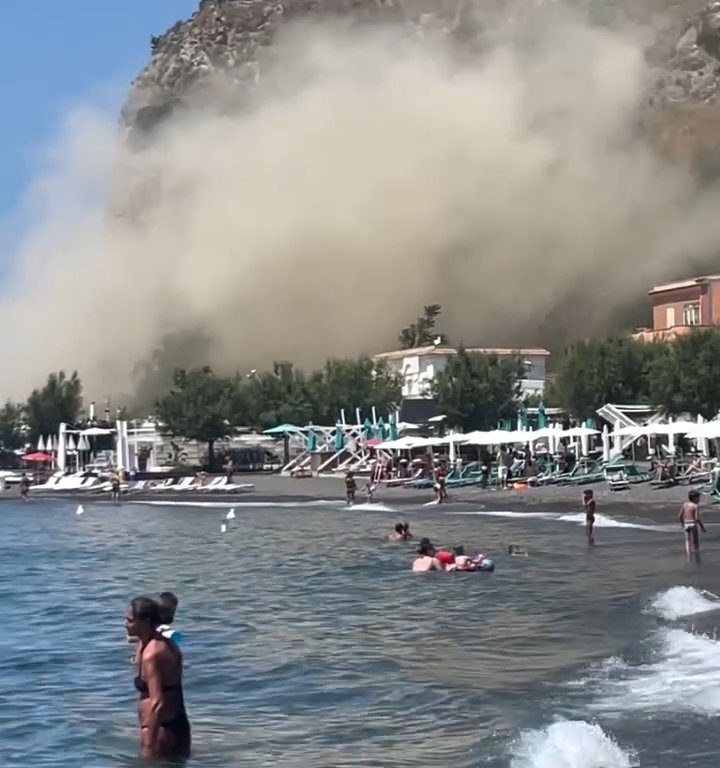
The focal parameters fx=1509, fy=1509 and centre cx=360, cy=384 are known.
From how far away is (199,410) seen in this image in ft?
276

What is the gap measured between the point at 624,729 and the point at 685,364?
48.5 meters

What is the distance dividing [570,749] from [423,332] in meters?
110

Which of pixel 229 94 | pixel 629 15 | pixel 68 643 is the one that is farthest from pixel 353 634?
pixel 229 94

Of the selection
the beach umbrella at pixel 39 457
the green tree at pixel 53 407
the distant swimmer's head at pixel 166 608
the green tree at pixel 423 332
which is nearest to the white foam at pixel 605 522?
the distant swimmer's head at pixel 166 608

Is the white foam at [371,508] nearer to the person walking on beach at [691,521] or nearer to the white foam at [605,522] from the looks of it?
the white foam at [605,522]

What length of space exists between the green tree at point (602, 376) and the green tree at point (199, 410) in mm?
21896

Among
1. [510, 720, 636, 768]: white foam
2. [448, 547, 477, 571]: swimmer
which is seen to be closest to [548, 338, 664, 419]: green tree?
[448, 547, 477, 571]: swimmer

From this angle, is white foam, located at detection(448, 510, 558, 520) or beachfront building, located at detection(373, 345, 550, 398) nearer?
white foam, located at detection(448, 510, 558, 520)

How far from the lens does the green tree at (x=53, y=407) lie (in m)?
103

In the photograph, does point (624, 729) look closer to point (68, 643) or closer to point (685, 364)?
point (68, 643)

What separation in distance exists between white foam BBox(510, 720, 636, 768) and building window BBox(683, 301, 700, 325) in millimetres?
80057

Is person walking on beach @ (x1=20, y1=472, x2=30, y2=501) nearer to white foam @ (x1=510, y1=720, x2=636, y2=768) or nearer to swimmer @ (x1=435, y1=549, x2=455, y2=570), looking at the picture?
swimmer @ (x1=435, y1=549, x2=455, y2=570)

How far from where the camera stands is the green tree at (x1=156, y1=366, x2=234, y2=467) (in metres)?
84.3

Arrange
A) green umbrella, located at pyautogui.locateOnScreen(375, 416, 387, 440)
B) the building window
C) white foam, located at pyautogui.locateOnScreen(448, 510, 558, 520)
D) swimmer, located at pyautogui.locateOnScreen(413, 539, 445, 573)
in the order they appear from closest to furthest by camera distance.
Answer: swimmer, located at pyautogui.locateOnScreen(413, 539, 445, 573) < white foam, located at pyautogui.locateOnScreen(448, 510, 558, 520) < green umbrella, located at pyautogui.locateOnScreen(375, 416, 387, 440) < the building window
